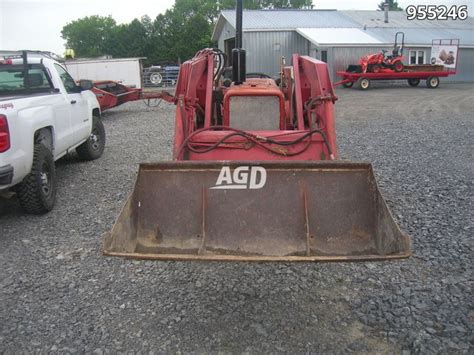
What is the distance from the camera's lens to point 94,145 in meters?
9.00

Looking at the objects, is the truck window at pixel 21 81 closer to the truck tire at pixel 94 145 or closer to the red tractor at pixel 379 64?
the truck tire at pixel 94 145

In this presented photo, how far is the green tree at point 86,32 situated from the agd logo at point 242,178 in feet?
307

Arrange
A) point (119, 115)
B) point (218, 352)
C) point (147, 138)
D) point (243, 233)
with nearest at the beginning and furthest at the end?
point (218, 352), point (243, 233), point (147, 138), point (119, 115)

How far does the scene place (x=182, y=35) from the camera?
53469 mm

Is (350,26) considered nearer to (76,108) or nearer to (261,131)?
(76,108)

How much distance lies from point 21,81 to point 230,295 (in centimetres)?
452

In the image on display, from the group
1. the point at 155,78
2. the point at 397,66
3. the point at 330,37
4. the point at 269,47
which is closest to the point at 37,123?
the point at 397,66

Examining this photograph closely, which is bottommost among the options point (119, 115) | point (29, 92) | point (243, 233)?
point (119, 115)

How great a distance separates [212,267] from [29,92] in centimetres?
376

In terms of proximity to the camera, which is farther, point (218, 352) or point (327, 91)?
point (327, 91)

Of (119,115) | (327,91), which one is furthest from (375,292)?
(119,115)

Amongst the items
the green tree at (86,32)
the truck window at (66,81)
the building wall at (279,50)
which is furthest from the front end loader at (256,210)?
the green tree at (86,32)

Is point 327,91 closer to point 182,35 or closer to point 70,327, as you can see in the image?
point 70,327

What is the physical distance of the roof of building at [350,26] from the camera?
98.1ft
